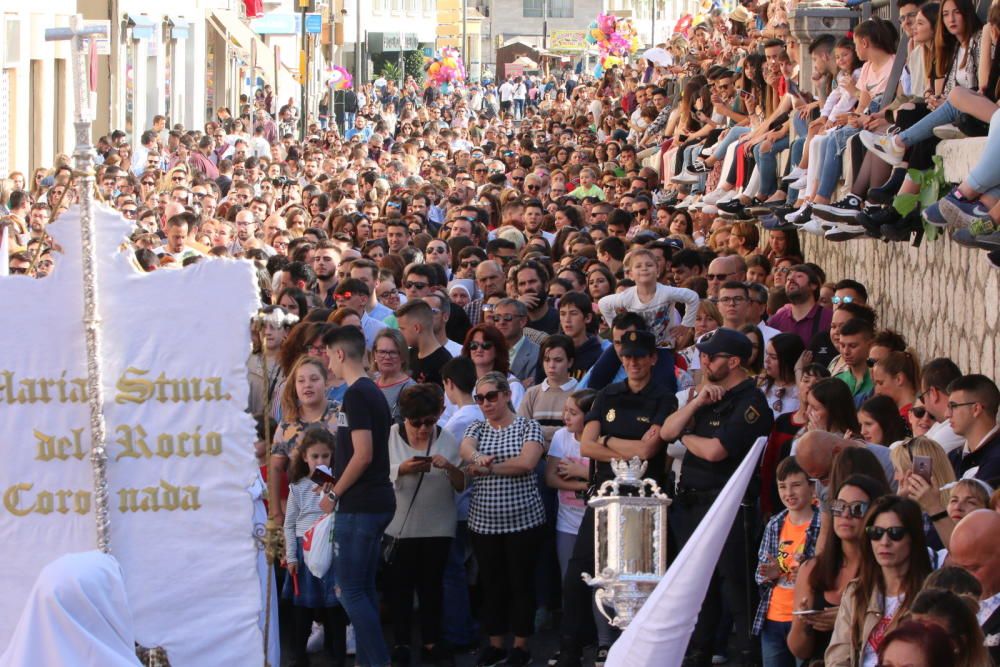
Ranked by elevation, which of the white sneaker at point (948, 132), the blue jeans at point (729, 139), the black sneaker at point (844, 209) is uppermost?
the blue jeans at point (729, 139)

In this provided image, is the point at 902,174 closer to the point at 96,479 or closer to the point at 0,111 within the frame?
the point at 96,479

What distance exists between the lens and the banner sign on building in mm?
5828

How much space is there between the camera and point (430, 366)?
11000 millimetres

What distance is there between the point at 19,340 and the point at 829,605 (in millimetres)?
3225

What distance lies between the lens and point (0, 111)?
90.6 ft

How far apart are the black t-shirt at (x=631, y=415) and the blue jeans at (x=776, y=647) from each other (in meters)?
1.40

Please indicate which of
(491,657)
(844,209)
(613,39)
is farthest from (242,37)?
(491,657)

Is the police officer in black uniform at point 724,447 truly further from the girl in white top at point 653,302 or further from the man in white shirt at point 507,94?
the man in white shirt at point 507,94

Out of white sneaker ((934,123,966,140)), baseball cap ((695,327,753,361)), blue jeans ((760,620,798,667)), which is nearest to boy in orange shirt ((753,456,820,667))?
blue jeans ((760,620,798,667))

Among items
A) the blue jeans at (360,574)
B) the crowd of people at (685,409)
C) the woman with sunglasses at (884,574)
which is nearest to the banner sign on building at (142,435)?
the crowd of people at (685,409)

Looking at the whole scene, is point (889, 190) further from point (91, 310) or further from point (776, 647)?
point (91, 310)

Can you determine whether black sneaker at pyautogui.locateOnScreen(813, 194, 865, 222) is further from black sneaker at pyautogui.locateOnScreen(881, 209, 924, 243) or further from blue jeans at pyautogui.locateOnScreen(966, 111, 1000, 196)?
blue jeans at pyautogui.locateOnScreen(966, 111, 1000, 196)

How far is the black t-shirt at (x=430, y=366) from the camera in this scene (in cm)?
1095

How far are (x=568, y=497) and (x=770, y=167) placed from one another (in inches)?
197
